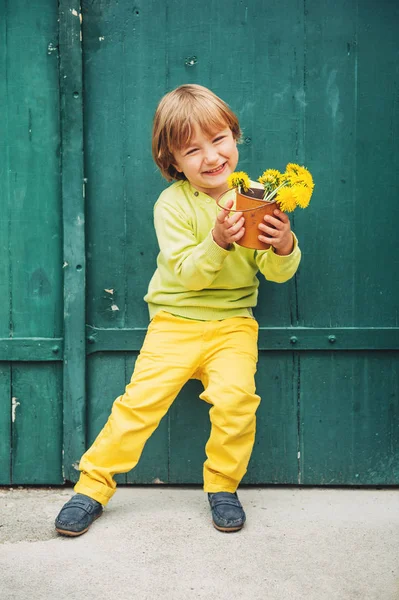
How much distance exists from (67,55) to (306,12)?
85 cm

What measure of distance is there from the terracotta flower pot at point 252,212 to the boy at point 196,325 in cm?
11

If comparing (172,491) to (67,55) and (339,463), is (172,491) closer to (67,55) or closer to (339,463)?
(339,463)

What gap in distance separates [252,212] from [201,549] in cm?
100

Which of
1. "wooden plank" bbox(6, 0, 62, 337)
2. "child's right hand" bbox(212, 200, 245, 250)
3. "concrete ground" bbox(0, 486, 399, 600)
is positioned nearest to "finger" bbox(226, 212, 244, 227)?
"child's right hand" bbox(212, 200, 245, 250)

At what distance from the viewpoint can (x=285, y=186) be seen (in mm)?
2125

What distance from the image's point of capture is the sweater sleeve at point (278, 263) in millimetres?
2283

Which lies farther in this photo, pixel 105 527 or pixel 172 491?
pixel 172 491

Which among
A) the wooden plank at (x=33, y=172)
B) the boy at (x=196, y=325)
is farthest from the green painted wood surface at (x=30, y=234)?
the boy at (x=196, y=325)

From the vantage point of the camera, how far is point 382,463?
9.10 feet

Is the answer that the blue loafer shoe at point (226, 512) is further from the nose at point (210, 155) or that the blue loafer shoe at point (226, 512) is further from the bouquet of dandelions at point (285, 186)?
the nose at point (210, 155)

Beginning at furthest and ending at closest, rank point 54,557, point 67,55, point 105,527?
point 67,55 < point 105,527 < point 54,557

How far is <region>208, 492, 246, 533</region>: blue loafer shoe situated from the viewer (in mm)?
2340

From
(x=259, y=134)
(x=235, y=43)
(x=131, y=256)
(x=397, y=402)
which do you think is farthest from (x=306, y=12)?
(x=397, y=402)

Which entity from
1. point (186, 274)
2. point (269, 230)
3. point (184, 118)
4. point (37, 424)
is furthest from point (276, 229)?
point (37, 424)
